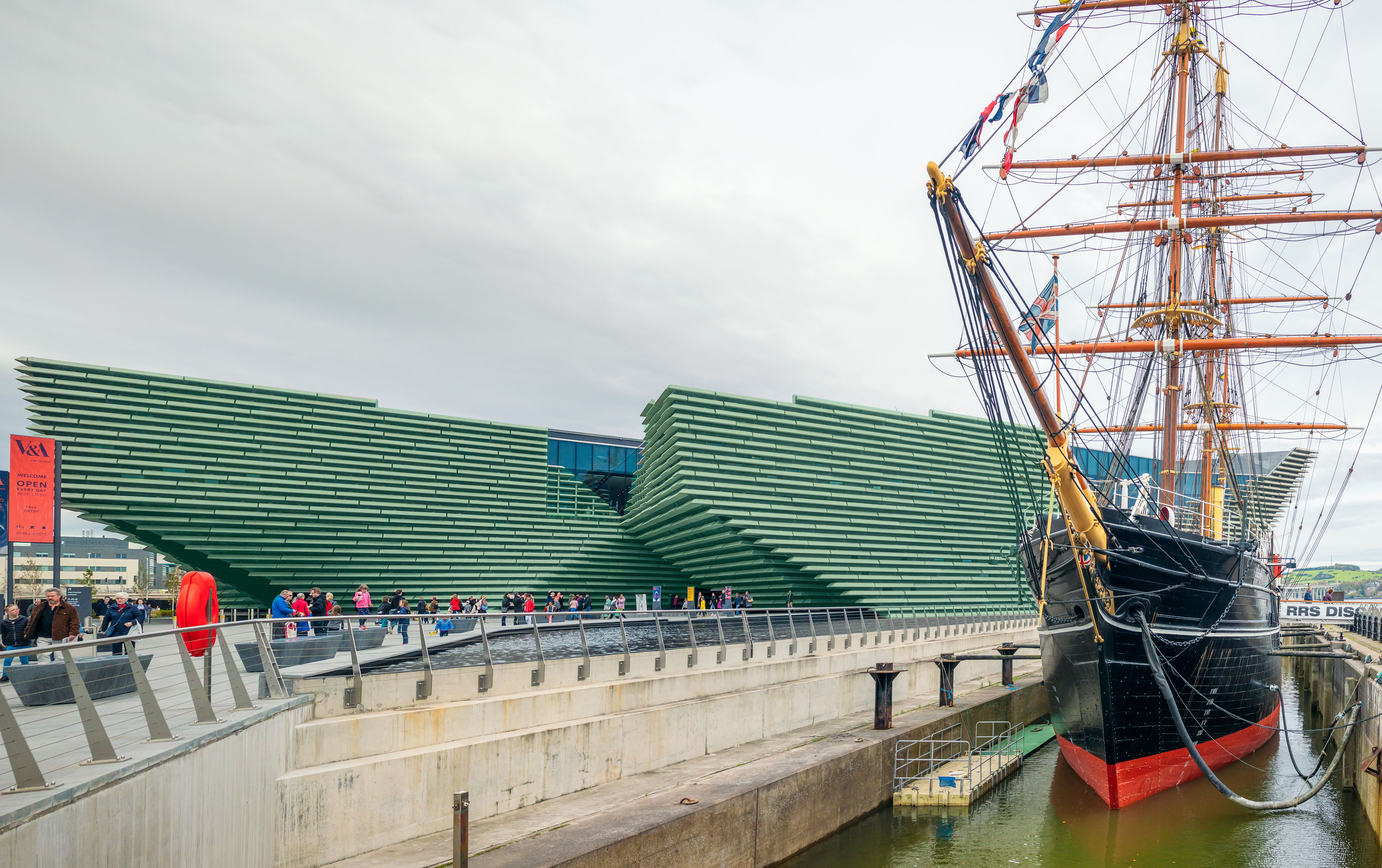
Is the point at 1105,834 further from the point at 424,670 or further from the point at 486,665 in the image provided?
the point at 424,670

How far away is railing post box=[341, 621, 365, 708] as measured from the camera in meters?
9.77

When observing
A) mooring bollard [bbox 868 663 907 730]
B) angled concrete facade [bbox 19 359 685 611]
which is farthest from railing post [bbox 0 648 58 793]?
angled concrete facade [bbox 19 359 685 611]

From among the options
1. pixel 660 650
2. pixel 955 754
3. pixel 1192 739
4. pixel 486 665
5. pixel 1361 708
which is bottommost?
pixel 955 754

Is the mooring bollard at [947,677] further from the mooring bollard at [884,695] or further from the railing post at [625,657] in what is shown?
the railing post at [625,657]

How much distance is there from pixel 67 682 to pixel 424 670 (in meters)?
4.20

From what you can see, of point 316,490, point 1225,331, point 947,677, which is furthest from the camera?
point 316,490

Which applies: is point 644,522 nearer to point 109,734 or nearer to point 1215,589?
point 1215,589

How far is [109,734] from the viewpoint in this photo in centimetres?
642

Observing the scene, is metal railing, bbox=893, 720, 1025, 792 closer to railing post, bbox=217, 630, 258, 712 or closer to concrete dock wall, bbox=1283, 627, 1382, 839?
concrete dock wall, bbox=1283, 627, 1382, 839

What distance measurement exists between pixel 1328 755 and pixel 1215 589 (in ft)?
28.3

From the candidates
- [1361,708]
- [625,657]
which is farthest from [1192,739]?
[625,657]

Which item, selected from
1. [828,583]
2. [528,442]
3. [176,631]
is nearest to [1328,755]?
[828,583]

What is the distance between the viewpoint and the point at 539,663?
41.3 feet

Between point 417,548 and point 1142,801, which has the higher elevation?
point 417,548
